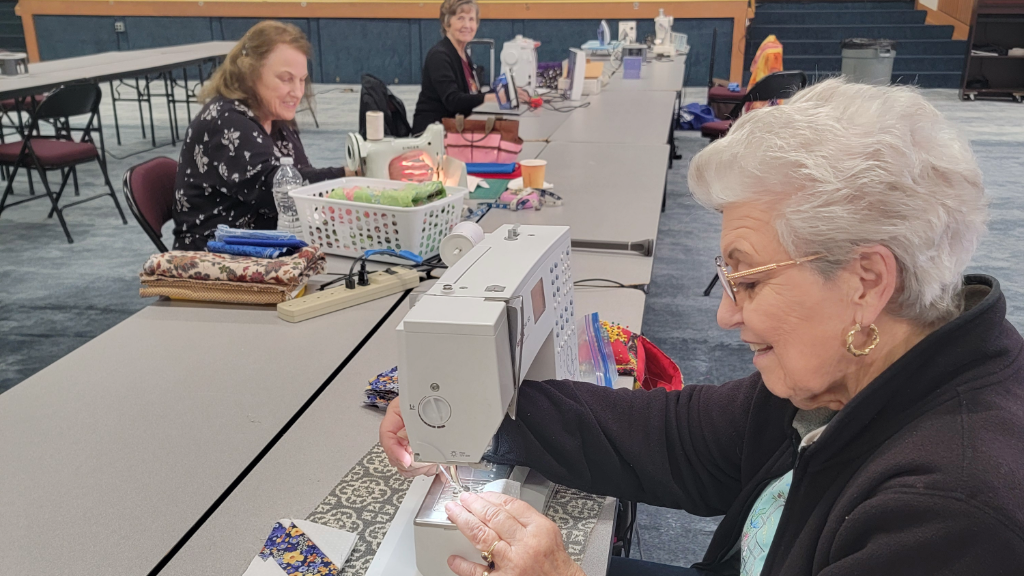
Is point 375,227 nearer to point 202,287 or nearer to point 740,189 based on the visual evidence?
point 202,287

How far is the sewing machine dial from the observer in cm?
106

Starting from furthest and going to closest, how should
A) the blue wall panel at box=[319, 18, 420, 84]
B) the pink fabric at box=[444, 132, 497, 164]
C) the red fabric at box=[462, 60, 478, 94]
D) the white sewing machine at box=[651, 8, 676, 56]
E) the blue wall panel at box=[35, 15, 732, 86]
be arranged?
the blue wall panel at box=[319, 18, 420, 84]
the blue wall panel at box=[35, 15, 732, 86]
the white sewing machine at box=[651, 8, 676, 56]
the red fabric at box=[462, 60, 478, 94]
the pink fabric at box=[444, 132, 497, 164]

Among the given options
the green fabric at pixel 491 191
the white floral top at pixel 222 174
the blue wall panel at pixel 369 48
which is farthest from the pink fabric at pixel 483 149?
the blue wall panel at pixel 369 48

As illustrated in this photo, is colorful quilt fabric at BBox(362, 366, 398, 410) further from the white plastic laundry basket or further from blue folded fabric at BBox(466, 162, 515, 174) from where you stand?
blue folded fabric at BBox(466, 162, 515, 174)

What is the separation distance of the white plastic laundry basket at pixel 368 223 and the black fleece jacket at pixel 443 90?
8.09ft

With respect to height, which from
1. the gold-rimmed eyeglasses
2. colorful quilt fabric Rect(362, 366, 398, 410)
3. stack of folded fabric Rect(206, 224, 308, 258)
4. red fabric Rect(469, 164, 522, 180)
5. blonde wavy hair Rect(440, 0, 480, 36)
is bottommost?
colorful quilt fabric Rect(362, 366, 398, 410)

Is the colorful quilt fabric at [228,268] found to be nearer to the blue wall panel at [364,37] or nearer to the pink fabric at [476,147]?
the pink fabric at [476,147]

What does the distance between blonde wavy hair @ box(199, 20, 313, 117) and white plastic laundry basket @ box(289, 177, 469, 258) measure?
0.53 m

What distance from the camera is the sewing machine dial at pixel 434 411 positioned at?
1056mm

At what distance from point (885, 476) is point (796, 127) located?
1.27ft

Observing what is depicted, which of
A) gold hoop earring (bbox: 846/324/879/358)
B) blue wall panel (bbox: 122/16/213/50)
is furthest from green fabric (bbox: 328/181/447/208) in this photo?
blue wall panel (bbox: 122/16/213/50)

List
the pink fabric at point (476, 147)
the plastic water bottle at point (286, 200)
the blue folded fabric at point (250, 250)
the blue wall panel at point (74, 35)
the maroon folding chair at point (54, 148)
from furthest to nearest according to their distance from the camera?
the blue wall panel at point (74, 35) → the maroon folding chair at point (54, 148) → the pink fabric at point (476, 147) → the plastic water bottle at point (286, 200) → the blue folded fabric at point (250, 250)

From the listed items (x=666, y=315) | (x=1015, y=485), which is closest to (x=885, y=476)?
(x=1015, y=485)

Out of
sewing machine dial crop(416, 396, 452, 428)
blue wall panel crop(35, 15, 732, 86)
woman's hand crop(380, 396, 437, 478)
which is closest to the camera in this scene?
sewing machine dial crop(416, 396, 452, 428)
